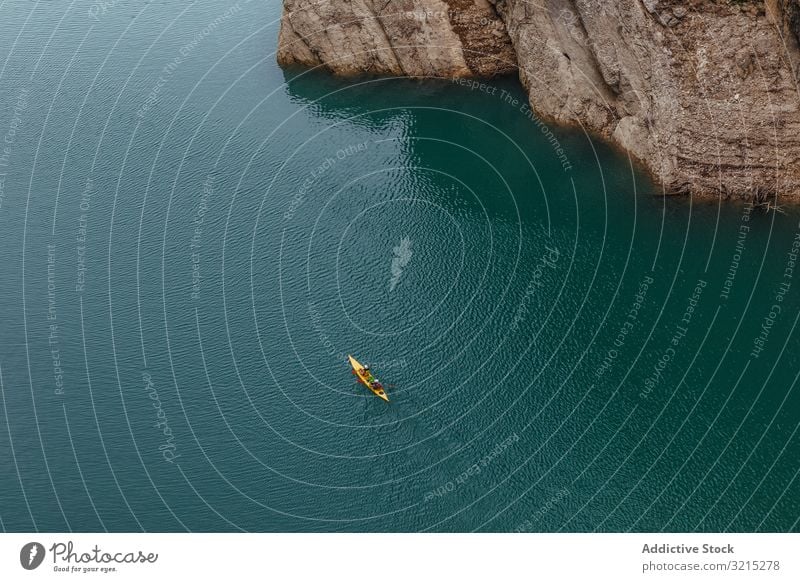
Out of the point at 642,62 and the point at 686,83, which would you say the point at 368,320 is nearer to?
the point at 642,62

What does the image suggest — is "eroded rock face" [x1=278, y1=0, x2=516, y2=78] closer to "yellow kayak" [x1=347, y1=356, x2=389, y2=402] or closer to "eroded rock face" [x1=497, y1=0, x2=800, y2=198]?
"eroded rock face" [x1=497, y1=0, x2=800, y2=198]

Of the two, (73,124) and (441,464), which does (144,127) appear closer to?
(73,124)

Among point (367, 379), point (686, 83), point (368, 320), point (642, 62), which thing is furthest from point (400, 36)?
point (367, 379)

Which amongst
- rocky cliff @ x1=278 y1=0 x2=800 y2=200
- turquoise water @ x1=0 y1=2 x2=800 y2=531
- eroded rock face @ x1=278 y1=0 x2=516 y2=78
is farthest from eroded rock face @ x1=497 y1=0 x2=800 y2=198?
eroded rock face @ x1=278 y1=0 x2=516 y2=78

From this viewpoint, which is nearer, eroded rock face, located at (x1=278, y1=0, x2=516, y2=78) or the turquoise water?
the turquoise water

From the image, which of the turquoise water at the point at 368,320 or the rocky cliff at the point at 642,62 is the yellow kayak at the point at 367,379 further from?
the rocky cliff at the point at 642,62

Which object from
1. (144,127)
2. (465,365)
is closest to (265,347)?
(465,365)
